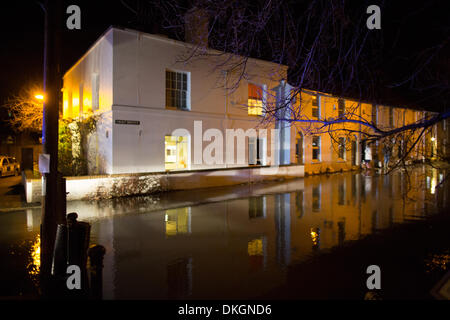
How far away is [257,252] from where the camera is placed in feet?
20.1

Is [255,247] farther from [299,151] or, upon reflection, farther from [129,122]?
[299,151]

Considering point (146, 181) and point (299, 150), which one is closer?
point (146, 181)

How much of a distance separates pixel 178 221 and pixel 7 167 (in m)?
19.4

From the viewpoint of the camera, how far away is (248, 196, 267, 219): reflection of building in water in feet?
31.6

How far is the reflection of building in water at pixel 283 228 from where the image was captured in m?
5.94

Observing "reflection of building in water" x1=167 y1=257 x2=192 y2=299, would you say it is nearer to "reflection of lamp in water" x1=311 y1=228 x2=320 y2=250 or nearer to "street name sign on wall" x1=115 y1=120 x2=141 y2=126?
"reflection of lamp in water" x1=311 y1=228 x2=320 y2=250

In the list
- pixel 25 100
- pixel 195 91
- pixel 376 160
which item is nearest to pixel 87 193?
pixel 195 91

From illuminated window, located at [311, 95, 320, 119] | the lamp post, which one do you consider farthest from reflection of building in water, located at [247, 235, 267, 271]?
illuminated window, located at [311, 95, 320, 119]

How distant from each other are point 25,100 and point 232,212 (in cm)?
1392

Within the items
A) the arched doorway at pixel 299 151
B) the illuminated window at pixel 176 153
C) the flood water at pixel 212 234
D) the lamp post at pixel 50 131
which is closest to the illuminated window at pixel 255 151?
the arched doorway at pixel 299 151

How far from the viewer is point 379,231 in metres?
7.73

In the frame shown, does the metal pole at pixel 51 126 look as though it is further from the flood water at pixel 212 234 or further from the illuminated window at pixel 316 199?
the illuminated window at pixel 316 199

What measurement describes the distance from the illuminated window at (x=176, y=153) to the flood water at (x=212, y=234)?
2.52 m

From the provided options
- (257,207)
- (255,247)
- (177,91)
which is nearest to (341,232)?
(255,247)
